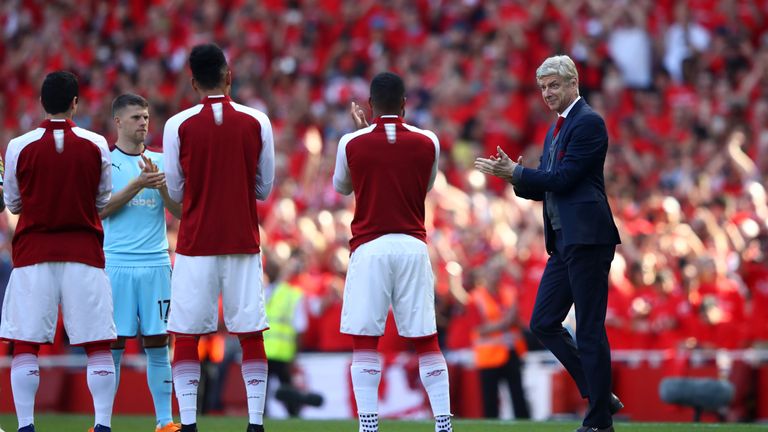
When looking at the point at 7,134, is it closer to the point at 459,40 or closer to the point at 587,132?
the point at 459,40

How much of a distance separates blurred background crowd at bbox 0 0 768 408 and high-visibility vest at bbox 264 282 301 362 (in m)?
0.19

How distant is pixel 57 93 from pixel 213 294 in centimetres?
176

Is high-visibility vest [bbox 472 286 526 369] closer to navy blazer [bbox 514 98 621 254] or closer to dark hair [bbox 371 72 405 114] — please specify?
navy blazer [bbox 514 98 621 254]

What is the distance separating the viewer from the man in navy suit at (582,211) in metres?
8.62

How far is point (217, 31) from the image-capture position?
24.8 m

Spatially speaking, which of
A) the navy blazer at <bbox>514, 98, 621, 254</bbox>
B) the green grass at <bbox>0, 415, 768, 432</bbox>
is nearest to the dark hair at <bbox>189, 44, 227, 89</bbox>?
the navy blazer at <bbox>514, 98, 621, 254</bbox>

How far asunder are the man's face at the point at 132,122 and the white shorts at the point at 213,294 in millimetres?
1583

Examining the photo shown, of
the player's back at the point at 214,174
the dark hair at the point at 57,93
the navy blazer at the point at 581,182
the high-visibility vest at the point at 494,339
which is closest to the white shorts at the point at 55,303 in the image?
the player's back at the point at 214,174

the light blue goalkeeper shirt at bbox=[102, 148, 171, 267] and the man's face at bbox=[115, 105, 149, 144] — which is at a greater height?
the man's face at bbox=[115, 105, 149, 144]

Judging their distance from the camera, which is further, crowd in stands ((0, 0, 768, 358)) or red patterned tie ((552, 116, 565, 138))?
crowd in stands ((0, 0, 768, 358))

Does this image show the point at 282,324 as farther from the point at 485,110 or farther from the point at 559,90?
the point at 559,90

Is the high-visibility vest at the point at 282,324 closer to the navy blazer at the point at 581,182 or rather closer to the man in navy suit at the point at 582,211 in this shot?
the man in navy suit at the point at 582,211

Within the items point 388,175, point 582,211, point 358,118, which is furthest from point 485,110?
point 388,175

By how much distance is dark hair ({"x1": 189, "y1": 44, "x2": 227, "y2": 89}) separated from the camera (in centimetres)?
866
